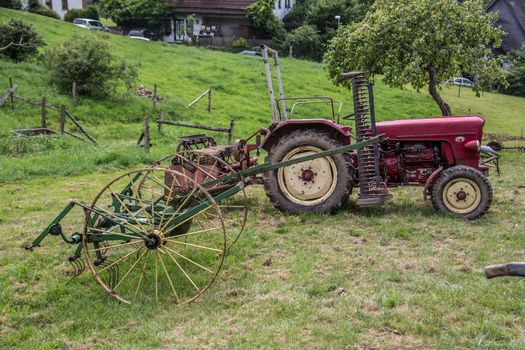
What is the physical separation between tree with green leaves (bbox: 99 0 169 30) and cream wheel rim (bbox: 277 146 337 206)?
1546 inches

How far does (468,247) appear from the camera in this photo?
6742mm

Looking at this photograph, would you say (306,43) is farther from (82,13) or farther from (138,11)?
(82,13)

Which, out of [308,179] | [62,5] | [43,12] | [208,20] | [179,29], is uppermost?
[62,5]

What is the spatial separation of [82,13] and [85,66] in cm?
2783

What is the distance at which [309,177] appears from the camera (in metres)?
8.34

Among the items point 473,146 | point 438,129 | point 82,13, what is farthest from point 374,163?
point 82,13

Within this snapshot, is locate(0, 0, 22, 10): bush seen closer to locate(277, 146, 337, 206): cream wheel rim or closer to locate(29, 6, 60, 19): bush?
locate(29, 6, 60, 19): bush

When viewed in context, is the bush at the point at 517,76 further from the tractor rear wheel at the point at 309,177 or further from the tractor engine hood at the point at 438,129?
the tractor rear wheel at the point at 309,177

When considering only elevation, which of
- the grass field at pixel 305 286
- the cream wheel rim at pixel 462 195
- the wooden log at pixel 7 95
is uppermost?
the wooden log at pixel 7 95

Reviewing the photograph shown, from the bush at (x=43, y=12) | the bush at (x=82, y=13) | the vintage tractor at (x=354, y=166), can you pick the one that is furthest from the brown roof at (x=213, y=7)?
the vintage tractor at (x=354, y=166)

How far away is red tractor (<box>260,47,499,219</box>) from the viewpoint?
26.2ft

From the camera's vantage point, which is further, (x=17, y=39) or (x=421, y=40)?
(x=17, y=39)

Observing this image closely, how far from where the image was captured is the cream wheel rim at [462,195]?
26.3ft

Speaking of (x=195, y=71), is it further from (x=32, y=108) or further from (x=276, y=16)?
(x=276, y=16)
